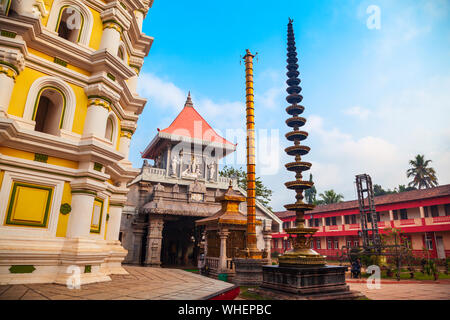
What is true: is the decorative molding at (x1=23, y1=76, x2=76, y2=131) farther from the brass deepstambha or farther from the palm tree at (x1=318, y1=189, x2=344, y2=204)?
the palm tree at (x1=318, y1=189, x2=344, y2=204)

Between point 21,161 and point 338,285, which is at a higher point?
point 21,161

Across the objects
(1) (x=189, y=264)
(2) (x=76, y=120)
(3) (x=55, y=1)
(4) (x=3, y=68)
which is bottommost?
(1) (x=189, y=264)

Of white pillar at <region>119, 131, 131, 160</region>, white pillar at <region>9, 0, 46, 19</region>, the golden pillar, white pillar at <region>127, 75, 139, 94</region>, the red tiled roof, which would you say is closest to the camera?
white pillar at <region>9, 0, 46, 19</region>

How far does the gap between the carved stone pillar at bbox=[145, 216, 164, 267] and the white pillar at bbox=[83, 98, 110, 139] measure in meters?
10.7

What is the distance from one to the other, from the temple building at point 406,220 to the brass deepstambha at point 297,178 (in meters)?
17.2

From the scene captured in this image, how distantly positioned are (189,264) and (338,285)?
618 inches

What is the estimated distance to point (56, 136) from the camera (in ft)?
24.3

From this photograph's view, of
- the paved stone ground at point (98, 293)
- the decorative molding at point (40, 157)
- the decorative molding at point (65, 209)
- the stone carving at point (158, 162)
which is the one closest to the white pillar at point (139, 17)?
the decorative molding at point (40, 157)

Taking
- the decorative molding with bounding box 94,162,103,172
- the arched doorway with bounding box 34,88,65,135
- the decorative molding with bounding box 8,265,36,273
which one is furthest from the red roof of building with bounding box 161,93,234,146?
the decorative molding with bounding box 8,265,36,273

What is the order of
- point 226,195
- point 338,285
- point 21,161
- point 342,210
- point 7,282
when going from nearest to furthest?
point 7,282 < point 21,161 < point 338,285 < point 226,195 < point 342,210

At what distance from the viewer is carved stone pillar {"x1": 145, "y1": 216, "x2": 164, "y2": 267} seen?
1717 cm

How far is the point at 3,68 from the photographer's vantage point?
6.69 metres
